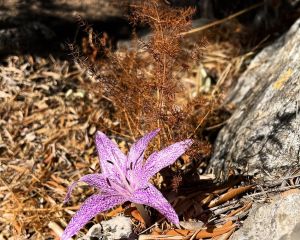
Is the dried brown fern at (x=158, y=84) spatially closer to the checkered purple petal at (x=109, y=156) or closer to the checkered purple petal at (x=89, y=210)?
the checkered purple petal at (x=109, y=156)

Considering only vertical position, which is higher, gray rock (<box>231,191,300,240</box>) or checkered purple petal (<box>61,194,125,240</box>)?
gray rock (<box>231,191,300,240</box>)

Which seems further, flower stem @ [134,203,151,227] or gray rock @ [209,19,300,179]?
gray rock @ [209,19,300,179]

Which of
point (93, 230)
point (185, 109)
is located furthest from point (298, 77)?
point (93, 230)

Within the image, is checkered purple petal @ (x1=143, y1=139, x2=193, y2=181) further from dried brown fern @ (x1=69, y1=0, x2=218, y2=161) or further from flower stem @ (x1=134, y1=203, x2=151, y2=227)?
dried brown fern @ (x1=69, y1=0, x2=218, y2=161)

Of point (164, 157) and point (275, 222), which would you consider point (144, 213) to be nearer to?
point (164, 157)

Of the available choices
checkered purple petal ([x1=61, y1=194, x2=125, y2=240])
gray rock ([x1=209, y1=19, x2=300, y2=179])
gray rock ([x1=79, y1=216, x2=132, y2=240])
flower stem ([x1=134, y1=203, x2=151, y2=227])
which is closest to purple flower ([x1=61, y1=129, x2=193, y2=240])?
checkered purple petal ([x1=61, y1=194, x2=125, y2=240])

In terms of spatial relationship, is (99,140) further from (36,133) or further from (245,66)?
(245,66)

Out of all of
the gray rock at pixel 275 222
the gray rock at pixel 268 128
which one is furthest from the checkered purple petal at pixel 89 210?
the gray rock at pixel 268 128
